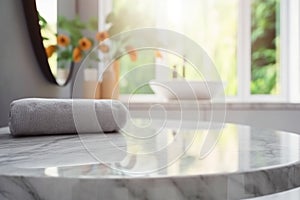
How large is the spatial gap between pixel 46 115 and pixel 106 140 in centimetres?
14

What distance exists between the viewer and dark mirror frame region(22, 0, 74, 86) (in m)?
1.10

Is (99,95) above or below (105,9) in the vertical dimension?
below

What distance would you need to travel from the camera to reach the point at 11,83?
3.43 feet

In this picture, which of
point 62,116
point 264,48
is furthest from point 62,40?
point 264,48

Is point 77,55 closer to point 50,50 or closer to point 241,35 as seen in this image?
point 50,50

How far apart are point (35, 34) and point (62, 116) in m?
0.47

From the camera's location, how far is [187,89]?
1824mm

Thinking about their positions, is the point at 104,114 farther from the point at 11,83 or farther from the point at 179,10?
the point at 179,10

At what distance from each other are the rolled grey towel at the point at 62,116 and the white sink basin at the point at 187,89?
1.01 metres

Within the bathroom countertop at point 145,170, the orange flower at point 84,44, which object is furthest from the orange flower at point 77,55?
the bathroom countertop at point 145,170

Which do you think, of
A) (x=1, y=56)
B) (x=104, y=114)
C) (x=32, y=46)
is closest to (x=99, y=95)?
(x=32, y=46)

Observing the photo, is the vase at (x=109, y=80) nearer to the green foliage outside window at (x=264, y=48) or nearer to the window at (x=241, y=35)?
the window at (x=241, y=35)

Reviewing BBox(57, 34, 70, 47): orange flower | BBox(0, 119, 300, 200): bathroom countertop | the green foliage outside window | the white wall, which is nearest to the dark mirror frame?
the white wall

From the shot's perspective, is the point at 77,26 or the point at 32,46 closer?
the point at 32,46
